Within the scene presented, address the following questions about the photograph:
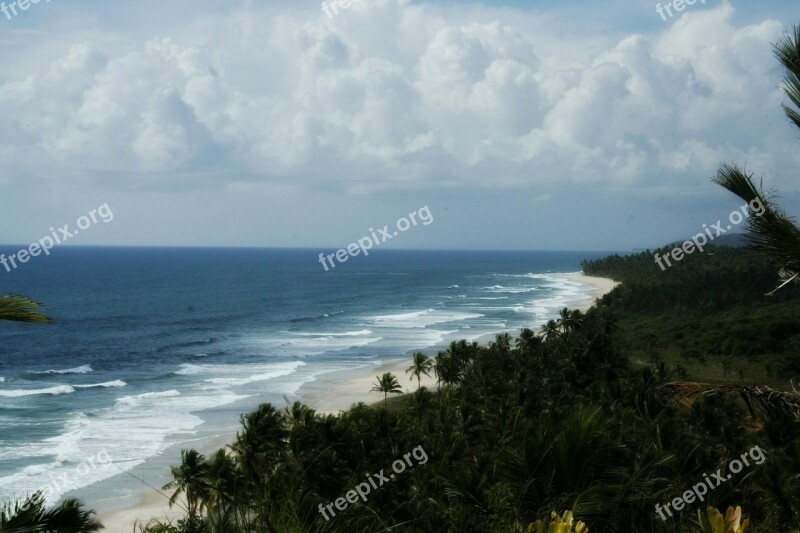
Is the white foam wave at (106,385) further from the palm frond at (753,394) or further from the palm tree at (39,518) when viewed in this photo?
the palm frond at (753,394)

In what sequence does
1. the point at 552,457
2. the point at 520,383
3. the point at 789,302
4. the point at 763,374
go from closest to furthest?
the point at 552,457 → the point at 520,383 → the point at 763,374 → the point at 789,302

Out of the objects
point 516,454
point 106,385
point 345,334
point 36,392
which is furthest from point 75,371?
point 516,454

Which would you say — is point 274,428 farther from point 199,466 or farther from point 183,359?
point 183,359

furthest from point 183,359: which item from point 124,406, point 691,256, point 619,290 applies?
point 691,256

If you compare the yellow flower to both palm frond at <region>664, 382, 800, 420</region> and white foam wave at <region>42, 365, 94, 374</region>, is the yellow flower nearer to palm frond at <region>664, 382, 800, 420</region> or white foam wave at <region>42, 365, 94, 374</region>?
palm frond at <region>664, 382, 800, 420</region>

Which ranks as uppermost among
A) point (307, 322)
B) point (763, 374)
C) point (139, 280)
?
point (139, 280)
